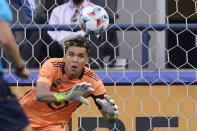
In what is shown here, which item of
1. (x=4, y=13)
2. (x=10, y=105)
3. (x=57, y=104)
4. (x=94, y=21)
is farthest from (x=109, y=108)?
(x=4, y=13)

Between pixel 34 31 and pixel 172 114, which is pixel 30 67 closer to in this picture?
pixel 34 31

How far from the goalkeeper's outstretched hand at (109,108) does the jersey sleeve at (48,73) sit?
1.18ft

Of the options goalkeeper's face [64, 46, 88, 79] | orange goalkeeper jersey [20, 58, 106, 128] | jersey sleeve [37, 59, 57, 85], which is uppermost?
goalkeeper's face [64, 46, 88, 79]

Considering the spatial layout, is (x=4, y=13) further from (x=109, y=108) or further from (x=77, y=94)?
(x=109, y=108)

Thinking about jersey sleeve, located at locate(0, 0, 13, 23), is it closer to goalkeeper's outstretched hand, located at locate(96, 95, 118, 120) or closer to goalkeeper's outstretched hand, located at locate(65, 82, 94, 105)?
goalkeeper's outstretched hand, located at locate(65, 82, 94, 105)

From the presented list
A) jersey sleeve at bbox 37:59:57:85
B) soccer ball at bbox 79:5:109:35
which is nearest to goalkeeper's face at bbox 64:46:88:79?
jersey sleeve at bbox 37:59:57:85

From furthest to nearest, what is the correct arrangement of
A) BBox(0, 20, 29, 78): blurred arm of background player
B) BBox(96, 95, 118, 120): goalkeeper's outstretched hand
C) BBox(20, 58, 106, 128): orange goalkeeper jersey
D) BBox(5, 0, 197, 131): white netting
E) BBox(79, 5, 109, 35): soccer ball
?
BBox(5, 0, 197, 131): white netting, BBox(79, 5, 109, 35): soccer ball, BBox(20, 58, 106, 128): orange goalkeeper jersey, BBox(96, 95, 118, 120): goalkeeper's outstretched hand, BBox(0, 20, 29, 78): blurred arm of background player

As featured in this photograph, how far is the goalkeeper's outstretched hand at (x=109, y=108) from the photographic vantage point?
4.46 meters

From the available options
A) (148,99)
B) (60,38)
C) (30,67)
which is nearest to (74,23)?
(60,38)

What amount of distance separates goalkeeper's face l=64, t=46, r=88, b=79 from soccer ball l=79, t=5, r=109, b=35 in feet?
1.87

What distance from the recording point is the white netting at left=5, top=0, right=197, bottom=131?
527 centimetres

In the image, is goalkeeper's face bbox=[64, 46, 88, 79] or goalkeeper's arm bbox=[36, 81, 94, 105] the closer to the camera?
goalkeeper's arm bbox=[36, 81, 94, 105]

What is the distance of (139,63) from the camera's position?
5852mm

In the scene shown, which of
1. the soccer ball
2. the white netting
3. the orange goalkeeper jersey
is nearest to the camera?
the orange goalkeeper jersey
